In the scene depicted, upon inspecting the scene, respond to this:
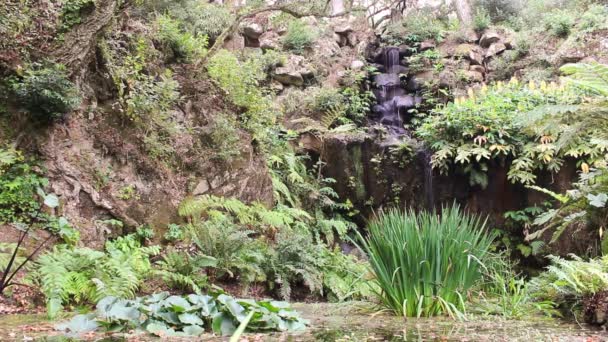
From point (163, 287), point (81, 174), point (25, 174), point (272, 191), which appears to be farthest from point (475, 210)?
point (25, 174)

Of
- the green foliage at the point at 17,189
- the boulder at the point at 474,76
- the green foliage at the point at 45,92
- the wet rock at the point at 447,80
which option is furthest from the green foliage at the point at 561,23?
the green foliage at the point at 17,189

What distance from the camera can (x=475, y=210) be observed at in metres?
8.52

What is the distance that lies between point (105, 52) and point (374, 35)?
967 cm

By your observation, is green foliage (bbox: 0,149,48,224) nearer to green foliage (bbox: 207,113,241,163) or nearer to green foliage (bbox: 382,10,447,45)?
green foliage (bbox: 207,113,241,163)

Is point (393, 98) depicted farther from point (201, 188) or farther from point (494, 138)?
point (201, 188)

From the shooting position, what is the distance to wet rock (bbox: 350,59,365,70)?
12.0 meters

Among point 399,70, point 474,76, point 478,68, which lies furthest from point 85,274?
point 478,68

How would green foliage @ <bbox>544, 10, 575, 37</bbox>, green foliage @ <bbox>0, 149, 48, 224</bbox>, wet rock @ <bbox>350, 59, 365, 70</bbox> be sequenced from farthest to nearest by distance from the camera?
wet rock @ <bbox>350, 59, 365, 70</bbox> < green foliage @ <bbox>544, 10, 575, 37</bbox> < green foliage @ <bbox>0, 149, 48, 224</bbox>

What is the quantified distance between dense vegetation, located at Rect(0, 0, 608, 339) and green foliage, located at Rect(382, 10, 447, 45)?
6.59 ft

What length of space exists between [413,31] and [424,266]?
11.7 m

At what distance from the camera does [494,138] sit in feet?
26.7

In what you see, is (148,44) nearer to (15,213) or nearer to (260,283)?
(15,213)

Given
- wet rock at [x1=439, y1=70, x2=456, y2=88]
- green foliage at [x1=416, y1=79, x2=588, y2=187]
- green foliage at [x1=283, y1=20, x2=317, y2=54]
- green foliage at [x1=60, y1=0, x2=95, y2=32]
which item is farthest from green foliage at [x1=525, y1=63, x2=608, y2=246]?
green foliage at [x1=283, y1=20, x2=317, y2=54]

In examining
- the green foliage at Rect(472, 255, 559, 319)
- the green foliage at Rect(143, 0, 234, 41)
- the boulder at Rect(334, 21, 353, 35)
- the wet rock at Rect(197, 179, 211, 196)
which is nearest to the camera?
the green foliage at Rect(472, 255, 559, 319)
